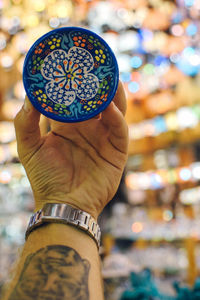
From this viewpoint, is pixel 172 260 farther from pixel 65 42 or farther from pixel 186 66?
pixel 186 66

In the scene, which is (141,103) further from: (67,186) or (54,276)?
(54,276)

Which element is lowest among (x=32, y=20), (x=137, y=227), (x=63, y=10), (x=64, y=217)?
(x=64, y=217)

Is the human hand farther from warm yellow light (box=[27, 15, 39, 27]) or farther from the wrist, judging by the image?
warm yellow light (box=[27, 15, 39, 27])

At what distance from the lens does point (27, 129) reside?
0.72m

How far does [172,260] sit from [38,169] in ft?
8.58

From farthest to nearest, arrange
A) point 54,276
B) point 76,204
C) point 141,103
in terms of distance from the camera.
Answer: point 141,103
point 76,204
point 54,276

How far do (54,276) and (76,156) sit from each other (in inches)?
11.7

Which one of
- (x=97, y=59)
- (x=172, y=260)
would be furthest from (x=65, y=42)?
(x=172, y=260)

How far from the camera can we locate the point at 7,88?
245 inches

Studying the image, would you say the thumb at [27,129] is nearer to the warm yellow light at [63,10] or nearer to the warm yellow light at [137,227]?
the warm yellow light at [137,227]

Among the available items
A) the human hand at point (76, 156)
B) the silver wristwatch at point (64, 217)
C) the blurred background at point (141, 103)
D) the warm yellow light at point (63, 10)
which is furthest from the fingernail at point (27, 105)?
the warm yellow light at point (63, 10)

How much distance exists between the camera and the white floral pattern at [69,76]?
67 centimetres

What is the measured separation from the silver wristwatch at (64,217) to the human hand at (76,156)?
0.04 metres

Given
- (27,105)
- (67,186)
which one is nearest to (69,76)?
(27,105)
